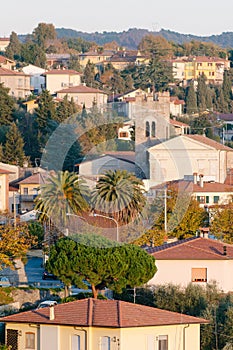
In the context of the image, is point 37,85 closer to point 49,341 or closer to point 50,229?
point 50,229

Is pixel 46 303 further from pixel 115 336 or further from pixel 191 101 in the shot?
pixel 191 101

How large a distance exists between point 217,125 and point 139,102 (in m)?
17.7

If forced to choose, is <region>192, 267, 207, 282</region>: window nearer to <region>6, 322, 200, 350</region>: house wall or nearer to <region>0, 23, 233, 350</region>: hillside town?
<region>0, 23, 233, 350</region>: hillside town

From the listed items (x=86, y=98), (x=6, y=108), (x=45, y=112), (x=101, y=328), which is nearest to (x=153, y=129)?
(x=45, y=112)

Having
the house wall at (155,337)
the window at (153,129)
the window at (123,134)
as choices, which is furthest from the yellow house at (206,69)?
the house wall at (155,337)

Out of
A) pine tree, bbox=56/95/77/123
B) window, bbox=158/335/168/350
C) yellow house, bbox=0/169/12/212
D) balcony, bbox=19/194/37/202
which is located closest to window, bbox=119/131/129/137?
pine tree, bbox=56/95/77/123

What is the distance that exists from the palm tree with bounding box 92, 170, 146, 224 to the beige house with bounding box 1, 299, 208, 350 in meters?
22.4

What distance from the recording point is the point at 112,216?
1998 inches

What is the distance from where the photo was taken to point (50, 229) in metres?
50.6

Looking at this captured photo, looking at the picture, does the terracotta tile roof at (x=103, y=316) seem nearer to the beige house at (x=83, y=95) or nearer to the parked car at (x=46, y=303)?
the parked car at (x=46, y=303)

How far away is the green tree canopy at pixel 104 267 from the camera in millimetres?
35969

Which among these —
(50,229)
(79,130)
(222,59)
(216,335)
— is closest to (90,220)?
(50,229)

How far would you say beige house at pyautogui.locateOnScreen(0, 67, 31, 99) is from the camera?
98.8m

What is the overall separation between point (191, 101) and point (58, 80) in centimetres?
1197
